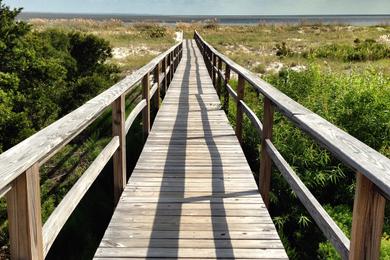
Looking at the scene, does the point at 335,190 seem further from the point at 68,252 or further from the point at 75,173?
the point at 75,173

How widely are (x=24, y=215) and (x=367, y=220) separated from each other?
4.42 ft

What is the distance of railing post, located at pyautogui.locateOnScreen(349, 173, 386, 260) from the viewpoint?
1845 mm

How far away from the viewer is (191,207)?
4.03 meters

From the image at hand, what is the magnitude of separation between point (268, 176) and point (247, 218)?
63 cm

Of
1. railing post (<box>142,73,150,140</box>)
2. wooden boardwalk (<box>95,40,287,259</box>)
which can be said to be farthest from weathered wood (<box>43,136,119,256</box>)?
railing post (<box>142,73,150,140</box>)

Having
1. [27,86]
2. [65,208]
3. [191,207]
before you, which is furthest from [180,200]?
[27,86]

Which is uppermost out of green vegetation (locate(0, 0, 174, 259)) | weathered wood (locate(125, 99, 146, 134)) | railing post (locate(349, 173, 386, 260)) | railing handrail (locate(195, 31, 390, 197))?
railing handrail (locate(195, 31, 390, 197))

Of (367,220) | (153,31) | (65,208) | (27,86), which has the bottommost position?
(27,86)

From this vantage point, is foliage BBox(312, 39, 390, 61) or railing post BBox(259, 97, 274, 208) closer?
railing post BBox(259, 97, 274, 208)

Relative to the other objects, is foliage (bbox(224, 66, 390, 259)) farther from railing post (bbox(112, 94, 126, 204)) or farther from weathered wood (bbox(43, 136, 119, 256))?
weathered wood (bbox(43, 136, 119, 256))

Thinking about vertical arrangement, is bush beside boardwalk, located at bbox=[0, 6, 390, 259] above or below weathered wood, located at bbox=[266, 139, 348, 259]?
below

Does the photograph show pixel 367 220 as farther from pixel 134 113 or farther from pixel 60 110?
pixel 60 110

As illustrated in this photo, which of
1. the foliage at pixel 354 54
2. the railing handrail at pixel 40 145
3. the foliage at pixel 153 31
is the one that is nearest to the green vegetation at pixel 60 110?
the railing handrail at pixel 40 145

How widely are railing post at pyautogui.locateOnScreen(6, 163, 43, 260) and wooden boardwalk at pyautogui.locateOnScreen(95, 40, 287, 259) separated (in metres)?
1.26
